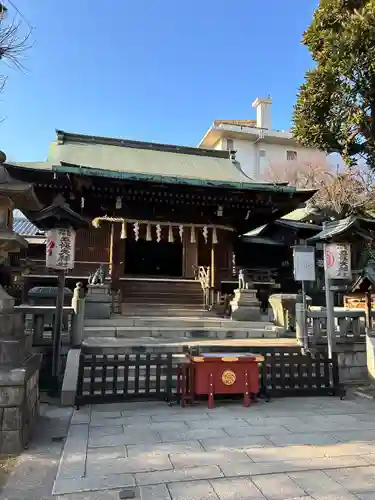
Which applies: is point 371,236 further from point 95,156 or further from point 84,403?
point 95,156

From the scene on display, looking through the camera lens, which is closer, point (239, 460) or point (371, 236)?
point (239, 460)

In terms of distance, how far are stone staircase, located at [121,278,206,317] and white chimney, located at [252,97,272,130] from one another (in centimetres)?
2889

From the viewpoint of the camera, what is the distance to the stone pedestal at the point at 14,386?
4145mm

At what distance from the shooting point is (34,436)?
4699mm

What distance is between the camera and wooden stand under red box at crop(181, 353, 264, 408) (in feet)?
19.9

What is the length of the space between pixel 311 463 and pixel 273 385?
2.90 m

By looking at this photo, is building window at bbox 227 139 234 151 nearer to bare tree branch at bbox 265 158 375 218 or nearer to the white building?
the white building

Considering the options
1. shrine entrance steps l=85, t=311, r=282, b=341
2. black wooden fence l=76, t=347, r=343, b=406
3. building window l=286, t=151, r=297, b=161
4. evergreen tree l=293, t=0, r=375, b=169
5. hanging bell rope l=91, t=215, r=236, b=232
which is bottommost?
black wooden fence l=76, t=347, r=343, b=406

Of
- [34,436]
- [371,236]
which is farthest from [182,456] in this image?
[371,236]

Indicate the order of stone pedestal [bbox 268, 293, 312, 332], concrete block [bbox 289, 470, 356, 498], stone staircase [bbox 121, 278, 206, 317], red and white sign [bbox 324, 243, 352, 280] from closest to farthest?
1. concrete block [bbox 289, 470, 356, 498]
2. red and white sign [bbox 324, 243, 352, 280]
3. stone pedestal [bbox 268, 293, 312, 332]
4. stone staircase [bbox 121, 278, 206, 317]

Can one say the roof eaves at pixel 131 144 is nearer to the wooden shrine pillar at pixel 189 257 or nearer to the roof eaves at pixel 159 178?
the wooden shrine pillar at pixel 189 257

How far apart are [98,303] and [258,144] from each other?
31106mm

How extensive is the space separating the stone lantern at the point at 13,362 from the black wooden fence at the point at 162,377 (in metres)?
1.04

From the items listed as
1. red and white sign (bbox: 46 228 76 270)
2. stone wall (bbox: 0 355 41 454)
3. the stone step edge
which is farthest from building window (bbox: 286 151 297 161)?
stone wall (bbox: 0 355 41 454)
